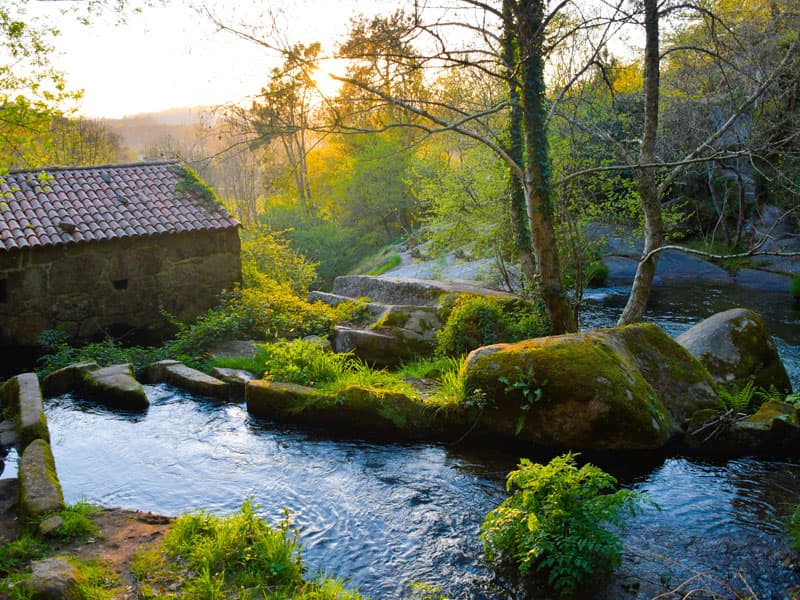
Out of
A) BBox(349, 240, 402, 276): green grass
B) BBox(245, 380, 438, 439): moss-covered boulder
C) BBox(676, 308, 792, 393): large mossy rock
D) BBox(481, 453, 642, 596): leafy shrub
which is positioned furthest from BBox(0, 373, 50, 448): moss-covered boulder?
BBox(349, 240, 402, 276): green grass

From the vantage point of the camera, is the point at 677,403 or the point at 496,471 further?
the point at 677,403

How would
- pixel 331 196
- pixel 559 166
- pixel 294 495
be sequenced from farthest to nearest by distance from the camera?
pixel 331 196 < pixel 559 166 < pixel 294 495

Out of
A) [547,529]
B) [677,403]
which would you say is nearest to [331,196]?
[677,403]

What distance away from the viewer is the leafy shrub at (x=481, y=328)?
9.67m

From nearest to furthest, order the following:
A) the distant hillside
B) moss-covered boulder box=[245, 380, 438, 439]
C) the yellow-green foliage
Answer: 1. moss-covered boulder box=[245, 380, 438, 439]
2. the yellow-green foliage
3. the distant hillside

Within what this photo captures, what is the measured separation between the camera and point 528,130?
973cm

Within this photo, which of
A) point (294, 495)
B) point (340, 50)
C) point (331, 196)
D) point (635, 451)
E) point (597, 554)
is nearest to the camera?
point (597, 554)

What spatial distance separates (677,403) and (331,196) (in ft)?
99.0

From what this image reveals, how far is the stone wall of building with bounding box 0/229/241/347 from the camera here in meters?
13.2

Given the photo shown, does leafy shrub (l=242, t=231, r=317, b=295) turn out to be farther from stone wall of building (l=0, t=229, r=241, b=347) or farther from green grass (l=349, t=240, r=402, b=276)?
green grass (l=349, t=240, r=402, b=276)

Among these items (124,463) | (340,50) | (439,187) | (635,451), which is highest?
(340,50)

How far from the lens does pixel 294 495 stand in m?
6.20

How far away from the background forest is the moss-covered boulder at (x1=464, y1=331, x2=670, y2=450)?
111 inches

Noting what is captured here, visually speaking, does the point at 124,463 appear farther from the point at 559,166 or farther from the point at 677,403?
the point at 559,166
